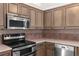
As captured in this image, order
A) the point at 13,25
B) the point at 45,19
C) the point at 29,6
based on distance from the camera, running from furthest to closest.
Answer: the point at 45,19 < the point at 29,6 < the point at 13,25

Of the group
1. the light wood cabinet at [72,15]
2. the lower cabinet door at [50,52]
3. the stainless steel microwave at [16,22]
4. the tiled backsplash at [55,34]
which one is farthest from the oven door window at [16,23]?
the light wood cabinet at [72,15]

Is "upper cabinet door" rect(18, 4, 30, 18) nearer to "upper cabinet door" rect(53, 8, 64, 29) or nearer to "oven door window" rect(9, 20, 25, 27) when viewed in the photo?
"oven door window" rect(9, 20, 25, 27)

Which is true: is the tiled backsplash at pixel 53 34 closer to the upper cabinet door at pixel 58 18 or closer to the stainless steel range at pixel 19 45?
the stainless steel range at pixel 19 45

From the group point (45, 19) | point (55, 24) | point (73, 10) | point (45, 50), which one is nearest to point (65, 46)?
point (45, 50)

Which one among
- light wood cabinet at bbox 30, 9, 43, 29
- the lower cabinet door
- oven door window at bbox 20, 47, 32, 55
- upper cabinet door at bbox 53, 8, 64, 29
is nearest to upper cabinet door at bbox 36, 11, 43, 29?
light wood cabinet at bbox 30, 9, 43, 29

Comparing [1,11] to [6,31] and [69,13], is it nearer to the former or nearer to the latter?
[6,31]

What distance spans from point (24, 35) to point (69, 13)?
1186mm

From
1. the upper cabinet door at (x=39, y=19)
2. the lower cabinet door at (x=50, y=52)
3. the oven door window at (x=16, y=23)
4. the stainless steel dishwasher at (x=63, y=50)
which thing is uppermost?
the upper cabinet door at (x=39, y=19)

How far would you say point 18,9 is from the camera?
163cm

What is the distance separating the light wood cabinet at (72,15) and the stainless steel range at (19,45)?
98cm

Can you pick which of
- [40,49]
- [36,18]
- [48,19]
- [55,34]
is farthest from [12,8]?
[55,34]

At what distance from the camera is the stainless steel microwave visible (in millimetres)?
1436

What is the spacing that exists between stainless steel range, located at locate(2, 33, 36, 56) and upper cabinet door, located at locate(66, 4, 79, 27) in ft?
3.23

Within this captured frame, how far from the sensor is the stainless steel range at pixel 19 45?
135 cm
